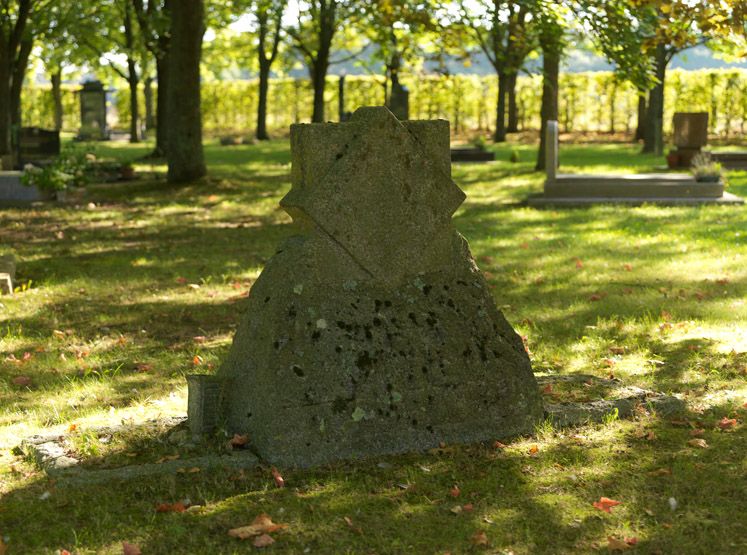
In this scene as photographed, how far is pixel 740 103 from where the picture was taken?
128 ft

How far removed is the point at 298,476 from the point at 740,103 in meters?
37.7

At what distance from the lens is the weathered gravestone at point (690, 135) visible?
24000 mm

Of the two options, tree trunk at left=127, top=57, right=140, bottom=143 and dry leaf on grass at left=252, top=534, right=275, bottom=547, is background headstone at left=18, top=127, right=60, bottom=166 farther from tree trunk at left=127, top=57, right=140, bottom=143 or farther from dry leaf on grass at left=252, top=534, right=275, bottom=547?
dry leaf on grass at left=252, top=534, right=275, bottom=547

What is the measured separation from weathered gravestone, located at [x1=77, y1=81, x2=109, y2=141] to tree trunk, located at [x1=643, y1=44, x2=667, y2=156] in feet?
78.4

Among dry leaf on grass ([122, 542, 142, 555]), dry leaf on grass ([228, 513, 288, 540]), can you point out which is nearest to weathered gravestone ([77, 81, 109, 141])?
dry leaf on grass ([228, 513, 288, 540])

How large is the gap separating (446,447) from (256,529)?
1407 millimetres

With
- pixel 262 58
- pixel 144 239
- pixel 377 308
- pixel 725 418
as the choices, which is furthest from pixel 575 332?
pixel 262 58

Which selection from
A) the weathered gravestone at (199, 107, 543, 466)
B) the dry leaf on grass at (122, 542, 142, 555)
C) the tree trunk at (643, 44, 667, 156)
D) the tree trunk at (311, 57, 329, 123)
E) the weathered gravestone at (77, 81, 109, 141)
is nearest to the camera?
the dry leaf on grass at (122, 542, 142, 555)

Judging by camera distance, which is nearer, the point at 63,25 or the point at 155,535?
the point at 155,535

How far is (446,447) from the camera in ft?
18.1

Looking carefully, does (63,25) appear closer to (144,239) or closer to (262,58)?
(262,58)

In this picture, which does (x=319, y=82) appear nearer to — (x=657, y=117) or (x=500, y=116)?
(x=500, y=116)

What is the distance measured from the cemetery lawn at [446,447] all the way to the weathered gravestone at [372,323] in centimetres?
20

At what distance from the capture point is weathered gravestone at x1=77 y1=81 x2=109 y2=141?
4331 centimetres
